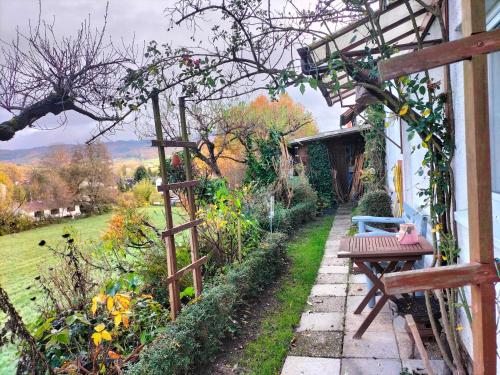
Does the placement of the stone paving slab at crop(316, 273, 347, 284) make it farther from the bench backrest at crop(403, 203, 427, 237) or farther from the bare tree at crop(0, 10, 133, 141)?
the bare tree at crop(0, 10, 133, 141)

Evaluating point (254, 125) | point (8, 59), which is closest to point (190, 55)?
point (8, 59)

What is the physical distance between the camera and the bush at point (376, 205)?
8242mm

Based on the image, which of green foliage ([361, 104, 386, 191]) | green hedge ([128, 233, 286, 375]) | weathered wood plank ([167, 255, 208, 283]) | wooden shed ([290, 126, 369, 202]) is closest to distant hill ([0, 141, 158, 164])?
weathered wood plank ([167, 255, 208, 283])

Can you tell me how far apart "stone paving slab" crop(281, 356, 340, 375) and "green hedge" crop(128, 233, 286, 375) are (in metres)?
0.70

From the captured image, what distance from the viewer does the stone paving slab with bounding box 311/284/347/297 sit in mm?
4855

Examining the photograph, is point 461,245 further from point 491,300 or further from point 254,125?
point 254,125

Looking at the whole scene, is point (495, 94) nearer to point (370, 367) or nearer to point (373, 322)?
point (370, 367)

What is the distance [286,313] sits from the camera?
433cm

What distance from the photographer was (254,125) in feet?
50.8

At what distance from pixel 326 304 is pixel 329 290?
0.52 meters

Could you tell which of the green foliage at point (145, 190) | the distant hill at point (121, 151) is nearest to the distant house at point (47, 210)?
the green foliage at point (145, 190)

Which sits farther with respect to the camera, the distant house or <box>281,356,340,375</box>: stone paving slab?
the distant house

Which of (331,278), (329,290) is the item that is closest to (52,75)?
(329,290)

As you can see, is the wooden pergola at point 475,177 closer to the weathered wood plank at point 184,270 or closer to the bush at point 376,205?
the weathered wood plank at point 184,270
